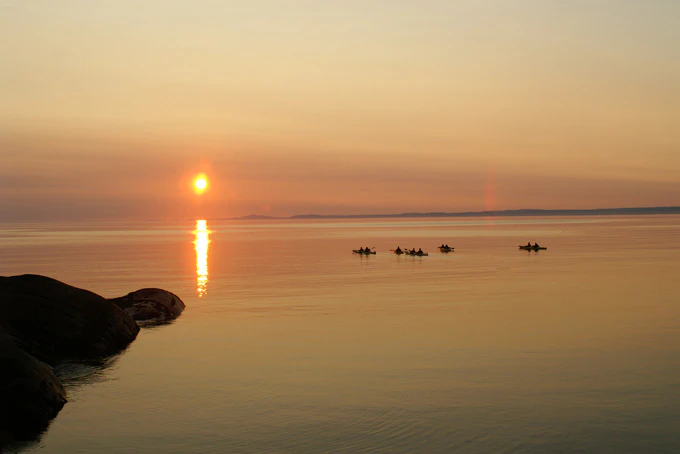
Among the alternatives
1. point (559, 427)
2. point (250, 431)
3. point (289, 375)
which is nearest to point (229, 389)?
point (289, 375)

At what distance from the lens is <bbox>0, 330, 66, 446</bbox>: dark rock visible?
45.9 ft

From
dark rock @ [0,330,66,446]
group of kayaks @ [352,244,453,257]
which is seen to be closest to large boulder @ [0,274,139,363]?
dark rock @ [0,330,66,446]

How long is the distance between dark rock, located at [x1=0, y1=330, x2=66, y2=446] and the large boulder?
4476 mm

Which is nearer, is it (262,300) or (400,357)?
(400,357)

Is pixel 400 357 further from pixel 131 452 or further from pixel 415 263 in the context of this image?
pixel 415 263

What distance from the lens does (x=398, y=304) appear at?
105 feet

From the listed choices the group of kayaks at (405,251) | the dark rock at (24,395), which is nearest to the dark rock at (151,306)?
the dark rock at (24,395)

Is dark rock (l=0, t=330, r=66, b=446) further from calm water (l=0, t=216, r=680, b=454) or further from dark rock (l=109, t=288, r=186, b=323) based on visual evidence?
dark rock (l=109, t=288, r=186, b=323)

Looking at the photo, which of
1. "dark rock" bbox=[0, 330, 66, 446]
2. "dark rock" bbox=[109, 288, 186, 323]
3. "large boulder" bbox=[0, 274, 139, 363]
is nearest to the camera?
"dark rock" bbox=[0, 330, 66, 446]

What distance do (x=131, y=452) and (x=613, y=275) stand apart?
3903 cm

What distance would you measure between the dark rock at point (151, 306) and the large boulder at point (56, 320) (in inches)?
193

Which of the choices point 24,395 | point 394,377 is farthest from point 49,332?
point 394,377

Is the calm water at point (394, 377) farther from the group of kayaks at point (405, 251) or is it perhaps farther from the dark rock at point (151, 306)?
the group of kayaks at point (405, 251)

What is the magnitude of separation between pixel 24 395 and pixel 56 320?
711 cm
